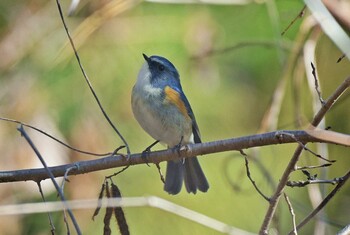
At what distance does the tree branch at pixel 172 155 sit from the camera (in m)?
1.90

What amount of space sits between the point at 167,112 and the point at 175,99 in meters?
0.07

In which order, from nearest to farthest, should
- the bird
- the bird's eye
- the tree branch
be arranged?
1. the tree branch
2. the bird
3. the bird's eye

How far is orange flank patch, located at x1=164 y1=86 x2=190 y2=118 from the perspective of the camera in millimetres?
3014

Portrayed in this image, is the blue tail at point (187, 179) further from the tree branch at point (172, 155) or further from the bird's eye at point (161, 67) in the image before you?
the tree branch at point (172, 155)

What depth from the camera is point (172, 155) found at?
2.34 metres

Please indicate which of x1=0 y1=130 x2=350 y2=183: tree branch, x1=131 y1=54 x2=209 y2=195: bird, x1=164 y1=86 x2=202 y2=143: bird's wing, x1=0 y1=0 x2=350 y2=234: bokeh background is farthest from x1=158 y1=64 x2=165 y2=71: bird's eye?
x1=0 y1=130 x2=350 y2=183: tree branch

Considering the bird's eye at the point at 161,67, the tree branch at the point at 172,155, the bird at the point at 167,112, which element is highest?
the bird's eye at the point at 161,67

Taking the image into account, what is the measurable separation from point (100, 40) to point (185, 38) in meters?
0.40

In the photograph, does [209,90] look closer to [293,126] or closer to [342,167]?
[293,126]

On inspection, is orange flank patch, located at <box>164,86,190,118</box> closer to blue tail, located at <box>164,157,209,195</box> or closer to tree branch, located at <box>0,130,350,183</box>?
blue tail, located at <box>164,157,209,195</box>

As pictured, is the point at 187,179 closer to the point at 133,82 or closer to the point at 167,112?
the point at 167,112

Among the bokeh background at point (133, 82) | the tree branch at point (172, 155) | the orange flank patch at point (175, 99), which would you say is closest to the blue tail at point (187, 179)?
the bokeh background at point (133, 82)

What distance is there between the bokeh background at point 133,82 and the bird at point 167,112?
0.15 metres

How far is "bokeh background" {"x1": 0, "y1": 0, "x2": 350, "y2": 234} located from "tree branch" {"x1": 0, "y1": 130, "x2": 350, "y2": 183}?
776 millimetres
